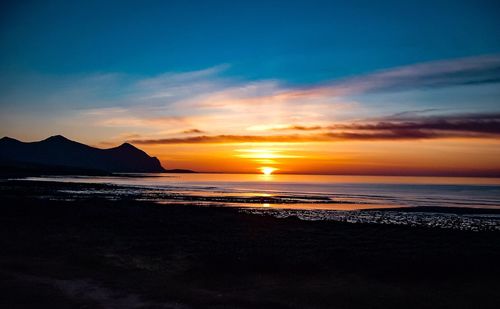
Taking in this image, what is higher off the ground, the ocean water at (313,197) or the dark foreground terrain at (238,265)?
the ocean water at (313,197)

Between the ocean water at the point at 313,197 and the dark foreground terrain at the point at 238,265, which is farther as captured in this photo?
the ocean water at the point at 313,197

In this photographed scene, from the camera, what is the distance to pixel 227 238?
2336 centimetres

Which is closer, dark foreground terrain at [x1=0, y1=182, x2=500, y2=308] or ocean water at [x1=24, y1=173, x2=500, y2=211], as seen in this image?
dark foreground terrain at [x1=0, y1=182, x2=500, y2=308]

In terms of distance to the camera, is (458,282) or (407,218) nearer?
(458,282)

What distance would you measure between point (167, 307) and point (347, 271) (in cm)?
834

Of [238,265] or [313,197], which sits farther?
[313,197]

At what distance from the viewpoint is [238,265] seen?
17.0 metres

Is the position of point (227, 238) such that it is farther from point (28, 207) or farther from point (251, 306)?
point (28, 207)

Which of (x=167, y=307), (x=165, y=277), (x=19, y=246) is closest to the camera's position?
(x=167, y=307)

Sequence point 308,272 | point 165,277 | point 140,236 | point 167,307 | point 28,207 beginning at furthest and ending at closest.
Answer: point 28,207, point 140,236, point 308,272, point 165,277, point 167,307

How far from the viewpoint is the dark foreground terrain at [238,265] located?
1244cm

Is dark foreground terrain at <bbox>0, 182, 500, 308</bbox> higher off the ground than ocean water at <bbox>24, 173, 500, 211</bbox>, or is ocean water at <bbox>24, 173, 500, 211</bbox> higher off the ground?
ocean water at <bbox>24, 173, 500, 211</bbox>

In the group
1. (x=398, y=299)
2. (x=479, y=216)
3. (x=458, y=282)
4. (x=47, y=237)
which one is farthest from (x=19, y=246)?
(x=479, y=216)

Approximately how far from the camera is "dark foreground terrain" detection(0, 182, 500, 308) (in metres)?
12.4
